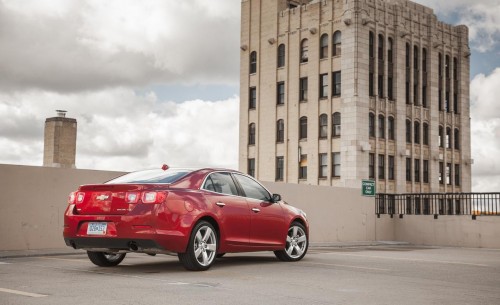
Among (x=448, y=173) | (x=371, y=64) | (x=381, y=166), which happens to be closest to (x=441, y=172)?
(x=448, y=173)

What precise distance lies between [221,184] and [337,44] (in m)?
37.9

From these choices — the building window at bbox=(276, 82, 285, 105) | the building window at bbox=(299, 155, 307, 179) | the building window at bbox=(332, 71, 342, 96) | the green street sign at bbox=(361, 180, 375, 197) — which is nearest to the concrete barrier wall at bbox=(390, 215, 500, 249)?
the green street sign at bbox=(361, 180, 375, 197)

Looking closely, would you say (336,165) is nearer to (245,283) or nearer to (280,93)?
(280,93)

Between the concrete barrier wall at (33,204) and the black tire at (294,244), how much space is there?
674cm

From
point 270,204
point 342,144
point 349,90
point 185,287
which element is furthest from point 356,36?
point 185,287

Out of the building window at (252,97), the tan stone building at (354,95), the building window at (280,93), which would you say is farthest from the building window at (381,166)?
the building window at (252,97)

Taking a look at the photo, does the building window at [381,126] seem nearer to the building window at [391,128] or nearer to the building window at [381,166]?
the building window at [391,128]

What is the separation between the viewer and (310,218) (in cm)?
2536

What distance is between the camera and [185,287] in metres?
8.66

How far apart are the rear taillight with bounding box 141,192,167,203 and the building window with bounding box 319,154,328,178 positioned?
3878 cm

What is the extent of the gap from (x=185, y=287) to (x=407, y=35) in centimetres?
4427

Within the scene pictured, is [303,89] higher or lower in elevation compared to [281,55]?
lower

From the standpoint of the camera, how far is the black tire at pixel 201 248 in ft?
34.8

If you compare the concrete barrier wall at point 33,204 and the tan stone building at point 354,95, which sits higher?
the tan stone building at point 354,95
